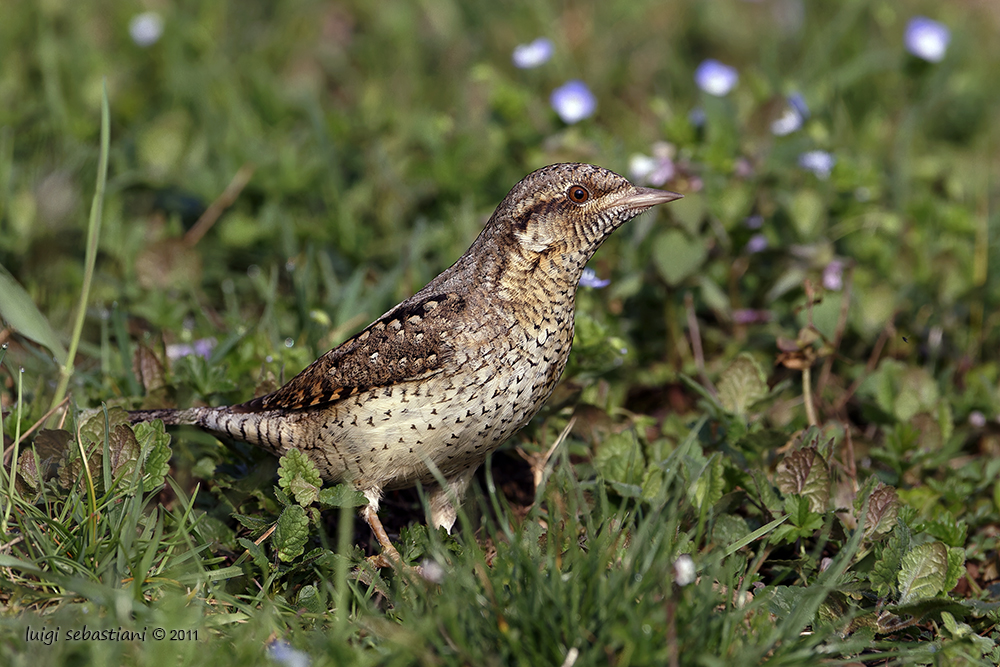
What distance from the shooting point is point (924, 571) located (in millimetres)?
3229

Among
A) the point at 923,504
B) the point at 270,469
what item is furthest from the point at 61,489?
the point at 923,504

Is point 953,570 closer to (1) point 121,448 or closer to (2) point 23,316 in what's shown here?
(1) point 121,448

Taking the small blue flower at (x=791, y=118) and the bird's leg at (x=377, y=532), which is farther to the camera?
the small blue flower at (x=791, y=118)

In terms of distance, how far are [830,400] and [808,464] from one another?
128 cm

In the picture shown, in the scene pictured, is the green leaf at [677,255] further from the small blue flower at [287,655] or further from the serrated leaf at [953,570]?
the small blue flower at [287,655]

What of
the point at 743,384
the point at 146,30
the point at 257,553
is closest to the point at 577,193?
the point at 743,384

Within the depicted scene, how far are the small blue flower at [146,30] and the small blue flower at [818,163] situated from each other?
14.1ft

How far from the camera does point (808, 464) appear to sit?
11.3 ft

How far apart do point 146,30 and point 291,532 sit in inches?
188

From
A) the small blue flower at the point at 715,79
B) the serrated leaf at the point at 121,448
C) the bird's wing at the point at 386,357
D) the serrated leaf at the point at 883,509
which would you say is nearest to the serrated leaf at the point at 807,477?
the serrated leaf at the point at 883,509

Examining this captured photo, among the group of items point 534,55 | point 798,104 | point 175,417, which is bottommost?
point 798,104

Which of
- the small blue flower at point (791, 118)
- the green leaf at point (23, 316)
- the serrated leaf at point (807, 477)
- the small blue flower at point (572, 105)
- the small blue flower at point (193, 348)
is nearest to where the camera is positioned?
the serrated leaf at point (807, 477)

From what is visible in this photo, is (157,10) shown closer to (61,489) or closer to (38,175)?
(38,175)

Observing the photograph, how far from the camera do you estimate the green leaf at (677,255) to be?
177 inches
